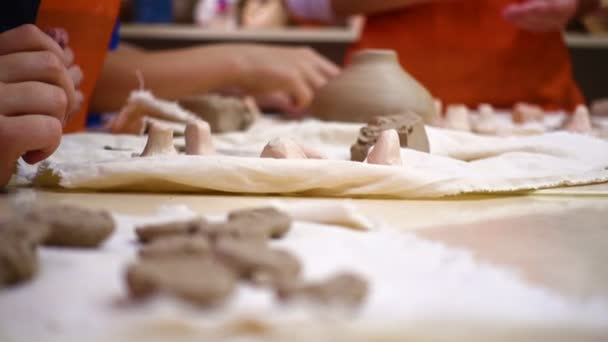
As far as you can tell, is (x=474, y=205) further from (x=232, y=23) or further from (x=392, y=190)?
(x=232, y=23)

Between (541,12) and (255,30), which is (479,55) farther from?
(255,30)

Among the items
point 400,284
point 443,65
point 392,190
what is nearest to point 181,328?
point 400,284

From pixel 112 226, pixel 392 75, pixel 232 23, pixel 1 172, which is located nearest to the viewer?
pixel 112 226

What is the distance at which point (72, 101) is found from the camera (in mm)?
761

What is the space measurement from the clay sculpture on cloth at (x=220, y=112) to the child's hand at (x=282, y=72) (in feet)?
1.15

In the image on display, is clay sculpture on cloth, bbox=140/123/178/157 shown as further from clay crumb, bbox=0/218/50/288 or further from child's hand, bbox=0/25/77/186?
clay crumb, bbox=0/218/50/288

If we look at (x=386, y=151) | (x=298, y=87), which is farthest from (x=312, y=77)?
(x=386, y=151)

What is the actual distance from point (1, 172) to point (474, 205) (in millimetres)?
507

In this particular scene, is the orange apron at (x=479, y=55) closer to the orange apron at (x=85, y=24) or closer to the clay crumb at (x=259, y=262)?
the orange apron at (x=85, y=24)

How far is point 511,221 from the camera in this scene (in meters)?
0.63

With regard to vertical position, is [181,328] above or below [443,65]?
above

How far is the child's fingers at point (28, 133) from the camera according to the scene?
66 centimetres

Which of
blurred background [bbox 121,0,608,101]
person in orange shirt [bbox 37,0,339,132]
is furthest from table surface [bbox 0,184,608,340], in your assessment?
blurred background [bbox 121,0,608,101]

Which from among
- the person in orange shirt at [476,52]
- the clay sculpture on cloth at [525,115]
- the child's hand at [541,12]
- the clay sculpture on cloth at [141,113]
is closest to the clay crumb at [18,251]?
the clay sculpture on cloth at [141,113]
